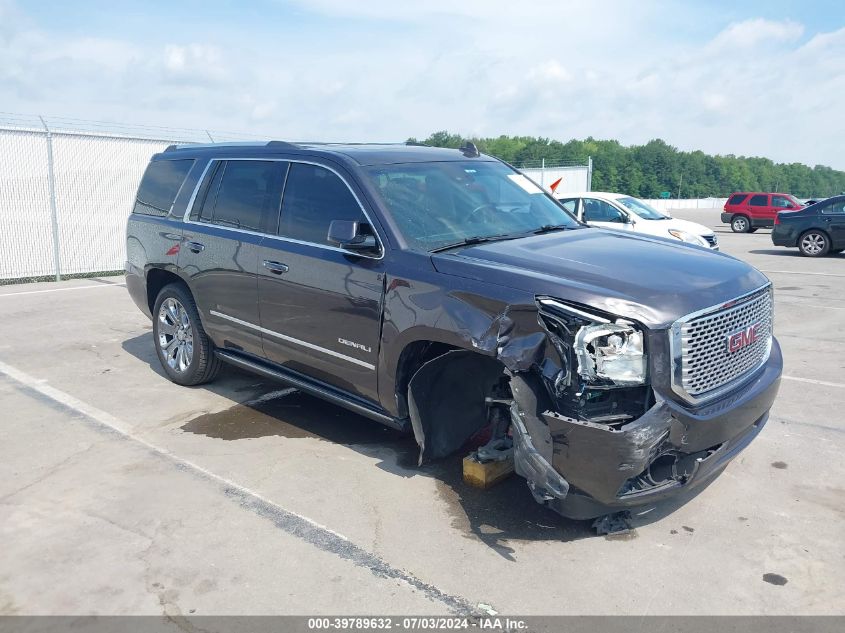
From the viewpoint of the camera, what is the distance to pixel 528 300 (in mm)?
3598

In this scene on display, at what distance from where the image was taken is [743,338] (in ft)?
13.0

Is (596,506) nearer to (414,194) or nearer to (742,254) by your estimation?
(414,194)

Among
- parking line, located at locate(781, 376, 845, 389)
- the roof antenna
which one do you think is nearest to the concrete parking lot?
parking line, located at locate(781, 376, 845, 389)

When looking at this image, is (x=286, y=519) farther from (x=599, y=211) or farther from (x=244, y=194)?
(x=599, y=211)

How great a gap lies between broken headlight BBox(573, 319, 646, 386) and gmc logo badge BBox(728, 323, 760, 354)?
72 cm

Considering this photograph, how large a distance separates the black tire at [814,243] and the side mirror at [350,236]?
55.3 ft

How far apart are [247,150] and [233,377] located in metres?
2.27

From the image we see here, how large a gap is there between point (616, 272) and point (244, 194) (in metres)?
3.08

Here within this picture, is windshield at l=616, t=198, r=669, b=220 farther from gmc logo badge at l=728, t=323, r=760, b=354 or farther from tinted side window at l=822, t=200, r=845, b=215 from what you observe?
gmc logo badge at l=728, t=323, r=760, b=354

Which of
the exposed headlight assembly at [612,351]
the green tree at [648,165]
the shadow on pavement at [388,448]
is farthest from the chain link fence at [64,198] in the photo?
the green tree at [648,165]

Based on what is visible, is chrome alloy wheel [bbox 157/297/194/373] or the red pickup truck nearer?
chrome alloy wheel [bbox 157/297/194/373]

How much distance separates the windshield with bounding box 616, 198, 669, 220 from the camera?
14320 millimetres

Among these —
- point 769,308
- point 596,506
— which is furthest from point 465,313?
point 769,308

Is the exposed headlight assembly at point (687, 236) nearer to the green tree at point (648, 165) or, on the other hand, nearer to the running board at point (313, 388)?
the running board at point (313, 388)
